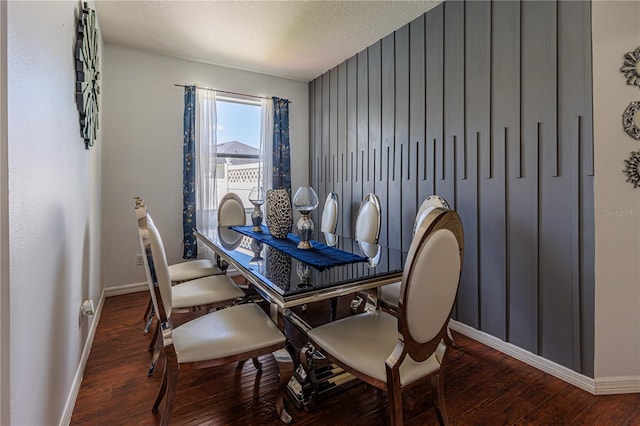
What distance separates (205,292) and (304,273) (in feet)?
2.93

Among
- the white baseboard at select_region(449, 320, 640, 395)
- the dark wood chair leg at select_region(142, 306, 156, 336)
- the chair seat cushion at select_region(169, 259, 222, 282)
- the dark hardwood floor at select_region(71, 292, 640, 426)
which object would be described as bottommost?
the dark hardwood floor at select_region(71, 292, 640, 426)

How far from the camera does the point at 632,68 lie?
169cm

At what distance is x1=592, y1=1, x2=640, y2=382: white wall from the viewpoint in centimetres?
170

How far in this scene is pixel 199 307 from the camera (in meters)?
1.94

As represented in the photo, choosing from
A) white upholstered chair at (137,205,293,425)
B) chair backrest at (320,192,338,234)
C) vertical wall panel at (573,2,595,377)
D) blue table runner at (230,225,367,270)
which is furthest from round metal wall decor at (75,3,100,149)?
vertical wall panel at (573,2,595,377)

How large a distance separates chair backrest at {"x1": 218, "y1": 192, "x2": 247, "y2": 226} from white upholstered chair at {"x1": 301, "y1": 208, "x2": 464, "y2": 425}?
2242 millimetres

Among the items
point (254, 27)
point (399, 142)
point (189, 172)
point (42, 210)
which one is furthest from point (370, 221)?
point (189, 172)

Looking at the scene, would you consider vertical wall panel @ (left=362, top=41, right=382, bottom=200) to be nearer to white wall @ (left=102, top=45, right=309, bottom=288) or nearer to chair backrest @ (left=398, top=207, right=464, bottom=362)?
white wall @ (left=102, top=45, right=309, bottom=288)

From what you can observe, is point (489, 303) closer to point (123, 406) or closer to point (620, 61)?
point (620, 61)

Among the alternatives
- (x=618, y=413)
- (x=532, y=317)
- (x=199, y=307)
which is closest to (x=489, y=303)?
(x=532, y=317)

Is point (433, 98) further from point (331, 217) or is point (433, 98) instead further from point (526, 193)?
point (331, 217)

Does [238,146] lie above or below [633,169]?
above

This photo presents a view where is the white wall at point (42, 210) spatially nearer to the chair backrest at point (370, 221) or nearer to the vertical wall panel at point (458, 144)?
the chair backrest at point (370, 221)

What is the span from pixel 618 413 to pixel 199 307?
234 cm
